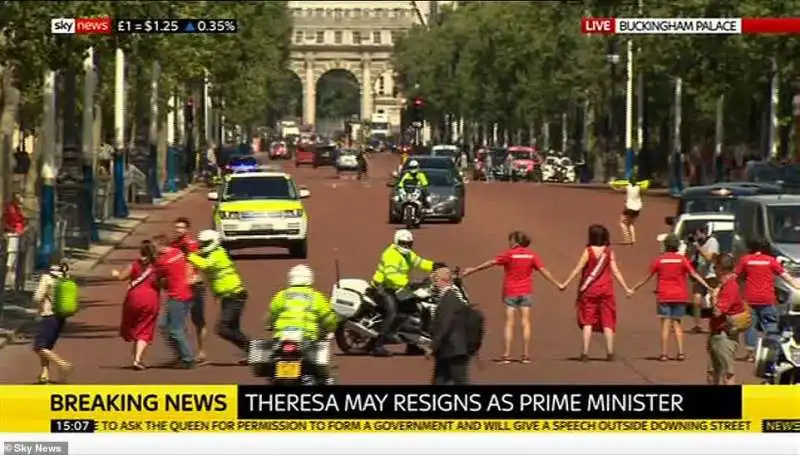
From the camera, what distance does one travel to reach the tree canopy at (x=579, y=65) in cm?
6650

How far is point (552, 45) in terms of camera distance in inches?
4035

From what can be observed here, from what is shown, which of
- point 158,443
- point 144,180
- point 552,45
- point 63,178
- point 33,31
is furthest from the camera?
point 552,45

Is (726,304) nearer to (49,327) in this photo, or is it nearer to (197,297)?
(197,297)

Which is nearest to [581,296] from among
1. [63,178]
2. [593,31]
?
[593,31]

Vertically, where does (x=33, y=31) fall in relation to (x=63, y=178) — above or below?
above

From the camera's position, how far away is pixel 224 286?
999 inches

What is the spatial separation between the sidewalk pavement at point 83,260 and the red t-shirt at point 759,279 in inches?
363

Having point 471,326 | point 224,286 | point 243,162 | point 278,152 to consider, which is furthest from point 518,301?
point 278,152

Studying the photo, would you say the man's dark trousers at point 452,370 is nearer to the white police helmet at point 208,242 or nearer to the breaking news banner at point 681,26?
the white police helmet at point 208,242

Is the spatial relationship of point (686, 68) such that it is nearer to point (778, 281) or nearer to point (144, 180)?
point (144, 180)

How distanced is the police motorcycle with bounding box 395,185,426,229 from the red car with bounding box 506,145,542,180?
37748 mm

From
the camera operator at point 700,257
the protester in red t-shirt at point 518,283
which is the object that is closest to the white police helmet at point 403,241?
the protester in red t-shirt at point 518,283

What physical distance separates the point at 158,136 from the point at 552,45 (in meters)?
31.2

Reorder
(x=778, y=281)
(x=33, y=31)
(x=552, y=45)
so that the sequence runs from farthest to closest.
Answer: (x=552, y=45), (x=33, y=31), (x=778, y=281)
